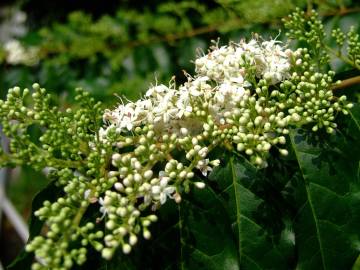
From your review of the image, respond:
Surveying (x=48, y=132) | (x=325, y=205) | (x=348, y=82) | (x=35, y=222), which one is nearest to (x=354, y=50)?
(x=348, y=82)

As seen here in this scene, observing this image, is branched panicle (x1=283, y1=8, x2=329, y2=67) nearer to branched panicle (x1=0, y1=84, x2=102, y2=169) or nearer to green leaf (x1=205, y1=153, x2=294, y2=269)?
green leaf (x1=205, y1=153, x2=294, y2=269)

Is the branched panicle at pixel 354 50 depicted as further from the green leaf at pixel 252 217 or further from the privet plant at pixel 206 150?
the green leaf at pixel 252 217

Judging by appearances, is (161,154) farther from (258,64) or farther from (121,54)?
(121,54)

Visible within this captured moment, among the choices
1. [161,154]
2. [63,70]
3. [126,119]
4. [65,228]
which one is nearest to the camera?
[65,228]

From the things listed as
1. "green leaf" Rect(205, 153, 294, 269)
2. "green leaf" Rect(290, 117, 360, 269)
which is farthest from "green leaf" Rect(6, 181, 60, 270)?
"green leaf" Rect(290, 117, 360, 269)

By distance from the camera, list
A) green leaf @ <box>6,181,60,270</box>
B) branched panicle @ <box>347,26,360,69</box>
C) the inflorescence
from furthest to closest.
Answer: branched panicle @ <box>347,26,360,69</box>, green leaf @ <box>6,181,60,270</box>, the inflorescence

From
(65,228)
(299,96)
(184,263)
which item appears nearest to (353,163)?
(299,96)

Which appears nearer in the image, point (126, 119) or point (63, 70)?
point (126, 119)
